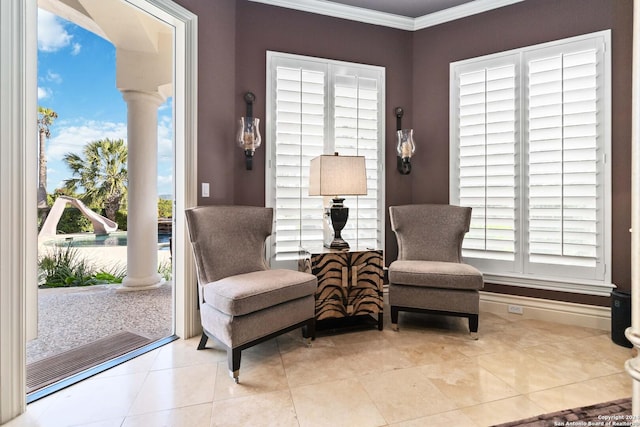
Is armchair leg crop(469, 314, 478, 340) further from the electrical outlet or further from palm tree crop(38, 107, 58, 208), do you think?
palm tree crop(38, 107, 58, 208)

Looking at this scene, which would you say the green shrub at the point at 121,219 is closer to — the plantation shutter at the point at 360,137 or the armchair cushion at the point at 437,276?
the plantation shutter at the point at 360,137

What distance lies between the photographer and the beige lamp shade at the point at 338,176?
2611 mm

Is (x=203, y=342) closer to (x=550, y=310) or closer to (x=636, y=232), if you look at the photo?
(x=636, y=232)

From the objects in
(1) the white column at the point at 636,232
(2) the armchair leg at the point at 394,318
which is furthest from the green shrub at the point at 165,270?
(1) the white column at the point at 636,232

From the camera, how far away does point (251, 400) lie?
1.73 metres

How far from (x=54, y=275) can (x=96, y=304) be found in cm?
153

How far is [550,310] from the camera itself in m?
2.93

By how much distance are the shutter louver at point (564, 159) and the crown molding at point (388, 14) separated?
2.65 ft

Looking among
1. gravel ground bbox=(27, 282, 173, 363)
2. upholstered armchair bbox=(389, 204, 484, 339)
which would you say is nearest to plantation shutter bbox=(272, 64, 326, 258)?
upholstered armchair bbox=(389, 204, 484, 339)

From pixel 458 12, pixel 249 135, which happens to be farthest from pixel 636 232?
pixel 458 12

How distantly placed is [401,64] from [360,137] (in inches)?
39.6

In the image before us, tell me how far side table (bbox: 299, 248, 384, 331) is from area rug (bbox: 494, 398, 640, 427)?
1288 millimetres

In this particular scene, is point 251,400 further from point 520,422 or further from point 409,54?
point 409,54

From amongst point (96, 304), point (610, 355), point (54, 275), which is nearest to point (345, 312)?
point (610, 355)
